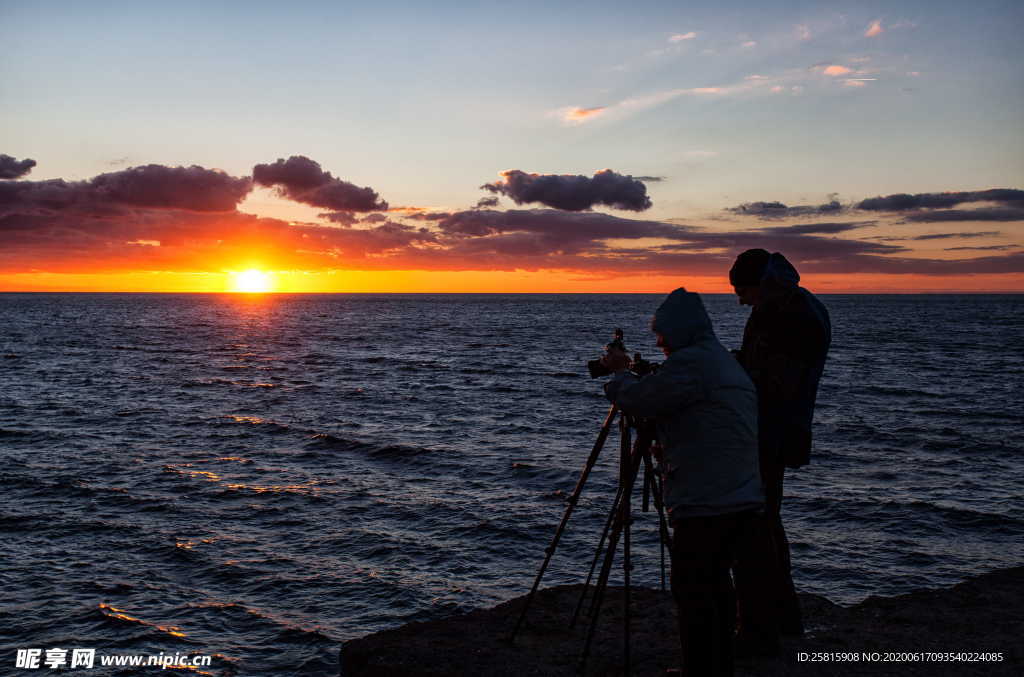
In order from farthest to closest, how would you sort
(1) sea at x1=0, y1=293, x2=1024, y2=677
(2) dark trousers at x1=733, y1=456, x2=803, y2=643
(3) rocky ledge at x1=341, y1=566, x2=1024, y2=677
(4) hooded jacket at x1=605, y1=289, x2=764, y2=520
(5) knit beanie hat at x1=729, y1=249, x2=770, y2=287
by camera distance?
(1) sea at x1=0, y1=293, x2=1024, y2=677 → (3) rocky ledge at x1=341, y1=566, x2=1024, y2=677 → (2) dark trousers at x1=733, y1=456, x2=803, y2=643 → (5) knit beanie hat at x1=729, y1=249, x2=770, y2=287 → (4) hooded jacket at x1=605, y1=289, x2=764, y2=520

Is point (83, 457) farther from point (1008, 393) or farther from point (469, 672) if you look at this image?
point (1008, 393)

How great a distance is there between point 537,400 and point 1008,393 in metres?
19.8

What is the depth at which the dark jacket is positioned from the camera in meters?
4.92

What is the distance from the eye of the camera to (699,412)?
13.0ft

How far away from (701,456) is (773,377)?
4.13ft

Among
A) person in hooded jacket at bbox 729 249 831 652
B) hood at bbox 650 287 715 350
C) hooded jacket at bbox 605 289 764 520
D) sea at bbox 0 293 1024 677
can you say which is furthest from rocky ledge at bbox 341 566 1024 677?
sea at bbox 0 293 1024 677

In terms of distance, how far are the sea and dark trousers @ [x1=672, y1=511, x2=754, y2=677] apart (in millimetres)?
5172

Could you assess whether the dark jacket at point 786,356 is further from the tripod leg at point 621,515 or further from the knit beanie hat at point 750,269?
the tripod leg at point 621,515

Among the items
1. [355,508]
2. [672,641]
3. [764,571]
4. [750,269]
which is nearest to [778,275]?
[750,269]

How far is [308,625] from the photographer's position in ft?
29.3

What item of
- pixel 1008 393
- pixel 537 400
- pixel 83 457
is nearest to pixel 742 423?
pixel 83 457

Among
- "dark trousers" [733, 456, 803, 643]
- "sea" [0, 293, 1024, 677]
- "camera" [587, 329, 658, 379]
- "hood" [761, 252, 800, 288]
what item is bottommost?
"sea" [0, 293, 1024, 677]

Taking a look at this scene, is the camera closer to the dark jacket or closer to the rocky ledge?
the dark jacket

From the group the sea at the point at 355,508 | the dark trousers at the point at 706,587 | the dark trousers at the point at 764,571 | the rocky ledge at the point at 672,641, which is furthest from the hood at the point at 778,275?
the sea at the point at 355,508
